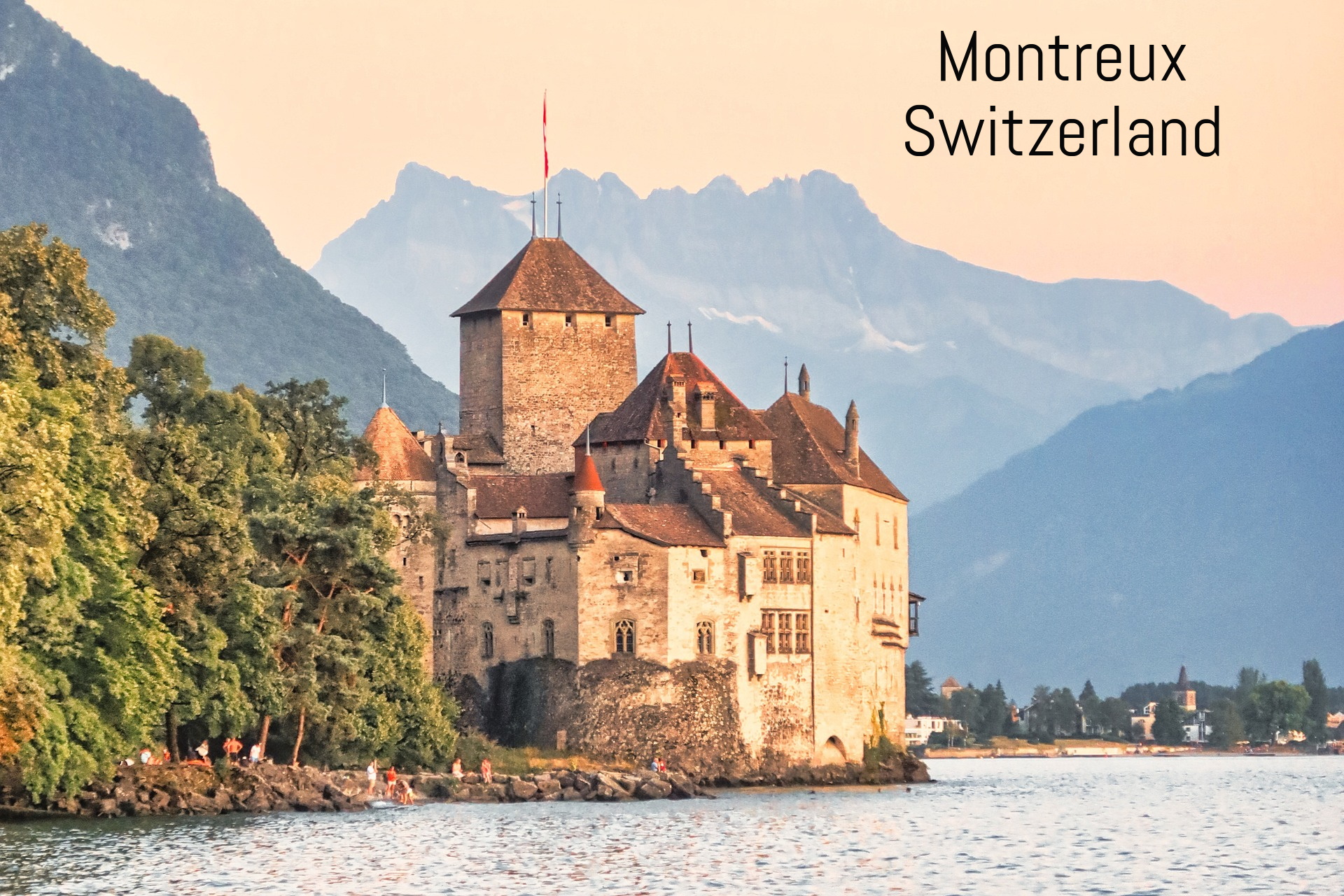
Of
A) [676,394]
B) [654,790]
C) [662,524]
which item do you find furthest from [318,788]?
[676,394]

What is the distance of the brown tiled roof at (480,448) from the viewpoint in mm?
106938

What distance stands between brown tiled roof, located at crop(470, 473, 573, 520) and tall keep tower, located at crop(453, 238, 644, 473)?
8207 mm

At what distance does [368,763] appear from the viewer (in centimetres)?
8175

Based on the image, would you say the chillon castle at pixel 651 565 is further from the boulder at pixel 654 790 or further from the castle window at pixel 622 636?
the boulder at pixel 654 790

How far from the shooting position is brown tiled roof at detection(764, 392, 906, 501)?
102 meters

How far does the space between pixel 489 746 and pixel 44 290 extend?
30.6 meters

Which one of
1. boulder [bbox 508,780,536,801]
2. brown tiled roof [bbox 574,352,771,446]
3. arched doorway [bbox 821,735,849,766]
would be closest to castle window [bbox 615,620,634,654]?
boulder [bbox 508,780,536,801]

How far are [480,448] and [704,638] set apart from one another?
64.5ft

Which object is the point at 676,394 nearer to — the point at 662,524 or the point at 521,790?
the point at 662,524

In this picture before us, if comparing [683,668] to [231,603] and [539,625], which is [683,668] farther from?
[231,603]

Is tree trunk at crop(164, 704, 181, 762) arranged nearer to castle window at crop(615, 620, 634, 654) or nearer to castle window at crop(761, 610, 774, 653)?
castle window at crop(615, 620, 634, 654)

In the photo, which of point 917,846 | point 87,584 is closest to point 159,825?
point 87,584

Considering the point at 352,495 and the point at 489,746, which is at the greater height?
the point at 352,495

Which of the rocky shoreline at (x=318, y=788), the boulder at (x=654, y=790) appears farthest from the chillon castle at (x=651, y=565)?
the boulder at (x=654, y=790)
